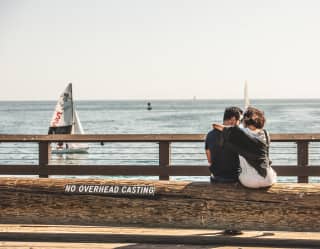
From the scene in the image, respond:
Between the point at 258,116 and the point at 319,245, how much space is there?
1.29 m

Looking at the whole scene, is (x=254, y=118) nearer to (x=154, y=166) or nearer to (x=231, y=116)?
(x=231, y=116)

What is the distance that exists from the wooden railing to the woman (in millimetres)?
1979

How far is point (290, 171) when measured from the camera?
7227 millimetres

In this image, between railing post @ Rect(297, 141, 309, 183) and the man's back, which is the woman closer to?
the man's back

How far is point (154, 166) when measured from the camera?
729cm

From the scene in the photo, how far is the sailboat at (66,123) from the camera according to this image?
128 ft

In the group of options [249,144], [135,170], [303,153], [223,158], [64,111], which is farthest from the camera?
[64,111]

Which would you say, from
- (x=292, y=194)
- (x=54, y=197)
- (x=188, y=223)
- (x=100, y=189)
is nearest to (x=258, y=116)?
(x=292, y=194)

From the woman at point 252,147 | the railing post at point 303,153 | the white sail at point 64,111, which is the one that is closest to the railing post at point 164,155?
the railing post at point 303,153

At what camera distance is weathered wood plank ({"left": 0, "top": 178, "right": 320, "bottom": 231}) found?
5.12 meters

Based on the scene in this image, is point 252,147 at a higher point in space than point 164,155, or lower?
higher

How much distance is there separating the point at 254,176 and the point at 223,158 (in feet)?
1.65

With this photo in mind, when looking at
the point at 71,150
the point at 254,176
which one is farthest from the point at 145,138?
the point at 71,150

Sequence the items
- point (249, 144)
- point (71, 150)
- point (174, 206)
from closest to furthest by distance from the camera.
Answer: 1. point (249, 144)
2. point (174, 206)
3. point (71, 150)
